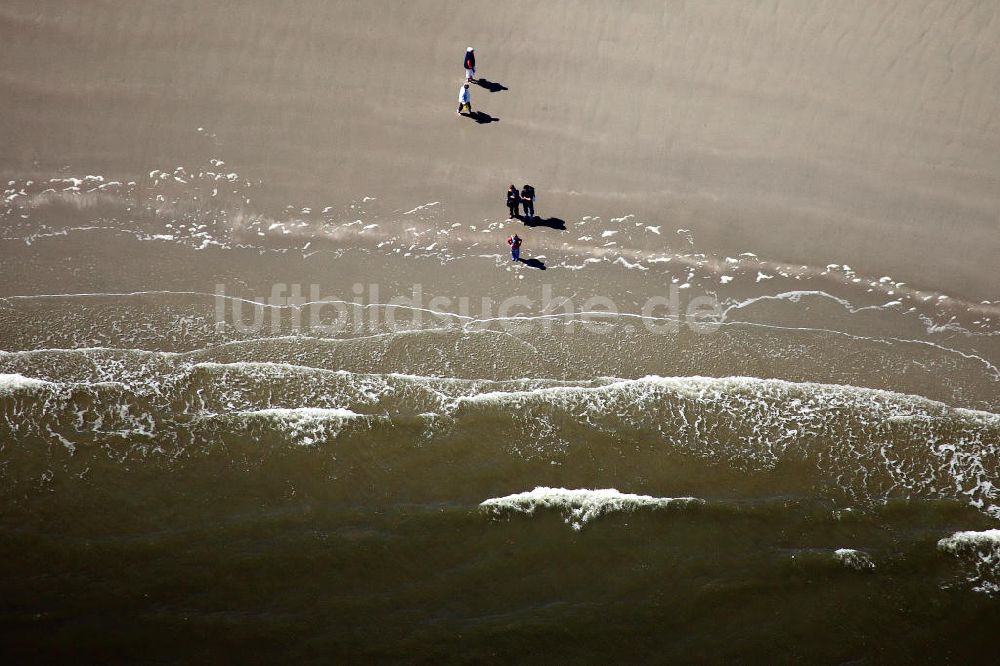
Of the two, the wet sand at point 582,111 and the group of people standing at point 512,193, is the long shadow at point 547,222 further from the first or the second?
the wet sand at point 582,111

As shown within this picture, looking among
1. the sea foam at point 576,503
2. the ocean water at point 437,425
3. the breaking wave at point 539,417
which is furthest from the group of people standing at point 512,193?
the sea foam at point 576,503

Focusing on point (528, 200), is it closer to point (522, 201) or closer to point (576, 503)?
point (522, 201)

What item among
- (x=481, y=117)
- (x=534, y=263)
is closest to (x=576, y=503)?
(x=534, y=263)

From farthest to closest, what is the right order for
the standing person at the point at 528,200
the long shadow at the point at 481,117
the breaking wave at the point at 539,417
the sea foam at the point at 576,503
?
1. the long shadow at the point at 481,117
2. the standing person at the point at 528,200
3. the breaking wave at the point at 539,417
4. the sea foam at the point at 576,503

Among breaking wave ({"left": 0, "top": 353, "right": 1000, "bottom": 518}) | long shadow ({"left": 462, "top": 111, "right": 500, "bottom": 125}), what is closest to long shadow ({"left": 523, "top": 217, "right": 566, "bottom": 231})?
long shadow ({"left": 462, "top": 111, "right": 500, "bottom": 125})

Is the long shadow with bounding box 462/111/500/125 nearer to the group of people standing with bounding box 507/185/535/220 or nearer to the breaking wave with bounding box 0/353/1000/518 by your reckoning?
the group of people standing with bounding box 507/185/535/220

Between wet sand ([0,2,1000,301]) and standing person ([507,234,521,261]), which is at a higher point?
wet sand ([0,2,1000,301])
